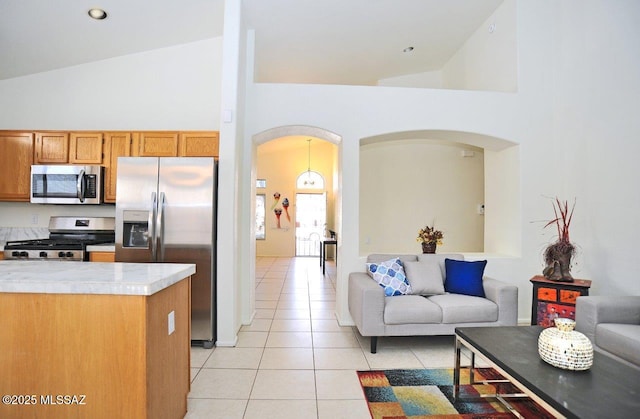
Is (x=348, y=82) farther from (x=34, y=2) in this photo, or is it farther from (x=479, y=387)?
(x=479, y=387)

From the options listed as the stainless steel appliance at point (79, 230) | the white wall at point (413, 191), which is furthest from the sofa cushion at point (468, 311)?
the stainless steel appliance at point (79, 230)

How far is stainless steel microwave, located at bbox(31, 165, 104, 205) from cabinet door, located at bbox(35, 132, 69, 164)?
0.15 m

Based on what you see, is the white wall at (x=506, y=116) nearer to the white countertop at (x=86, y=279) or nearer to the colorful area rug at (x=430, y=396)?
the colorful area rug at (x=430, y=396)

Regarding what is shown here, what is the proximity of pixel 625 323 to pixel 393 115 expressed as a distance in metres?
2.96

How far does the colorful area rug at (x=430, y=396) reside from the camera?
217 cm

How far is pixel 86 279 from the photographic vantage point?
1.61m

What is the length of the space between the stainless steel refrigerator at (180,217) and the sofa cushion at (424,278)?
2098mm

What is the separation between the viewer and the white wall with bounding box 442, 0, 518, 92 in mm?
4219

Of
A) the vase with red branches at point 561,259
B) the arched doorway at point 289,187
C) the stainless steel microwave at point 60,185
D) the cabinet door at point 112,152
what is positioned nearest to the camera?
the vase with red branches at point 561,259

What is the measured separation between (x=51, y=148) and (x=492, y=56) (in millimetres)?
5899

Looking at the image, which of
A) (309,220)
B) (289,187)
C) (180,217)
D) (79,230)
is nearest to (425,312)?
(180,217)

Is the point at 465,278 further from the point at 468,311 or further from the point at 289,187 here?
the point at 289,187

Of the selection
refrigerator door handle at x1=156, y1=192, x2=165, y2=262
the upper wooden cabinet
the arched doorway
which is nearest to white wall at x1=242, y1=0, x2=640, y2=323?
the upper wooden cabinet

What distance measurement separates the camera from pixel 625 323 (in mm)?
2676
